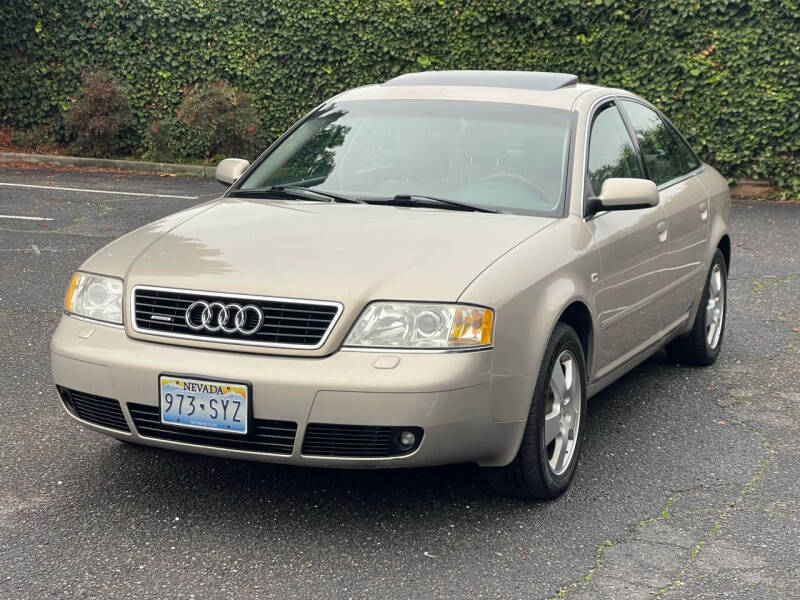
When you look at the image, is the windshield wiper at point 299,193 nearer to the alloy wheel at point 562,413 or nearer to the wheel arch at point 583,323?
the wheel arch at point 583,323

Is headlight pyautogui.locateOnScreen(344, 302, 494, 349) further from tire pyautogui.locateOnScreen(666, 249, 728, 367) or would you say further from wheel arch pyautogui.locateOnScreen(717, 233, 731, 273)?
wheel arch pyautogui.locateOnScreen(717, 233, 731, 273)

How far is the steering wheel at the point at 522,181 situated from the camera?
4.81m

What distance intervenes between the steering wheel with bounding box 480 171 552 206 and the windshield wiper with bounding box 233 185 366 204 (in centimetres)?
58

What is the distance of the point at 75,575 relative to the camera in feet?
11.8

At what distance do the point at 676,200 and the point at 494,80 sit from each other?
116 centimetres

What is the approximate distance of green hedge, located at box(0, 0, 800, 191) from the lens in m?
14.0

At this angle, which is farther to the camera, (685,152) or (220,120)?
(220,120)

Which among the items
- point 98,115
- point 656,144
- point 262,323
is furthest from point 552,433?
point 98,115

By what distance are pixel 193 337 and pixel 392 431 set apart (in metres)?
0.76

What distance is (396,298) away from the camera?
3.82m

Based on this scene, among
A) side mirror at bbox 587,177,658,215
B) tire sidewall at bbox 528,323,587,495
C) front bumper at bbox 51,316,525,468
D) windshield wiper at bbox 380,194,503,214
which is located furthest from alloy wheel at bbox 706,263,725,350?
front bumper at bbox 51,316,525,468

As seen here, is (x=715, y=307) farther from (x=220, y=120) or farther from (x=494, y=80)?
(x=220, y=120)

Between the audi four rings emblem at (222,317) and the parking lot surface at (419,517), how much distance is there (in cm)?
73

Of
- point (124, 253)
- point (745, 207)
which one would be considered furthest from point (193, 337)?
point (745, 207)
